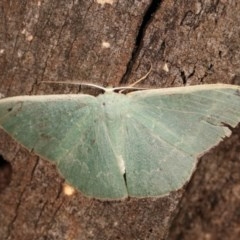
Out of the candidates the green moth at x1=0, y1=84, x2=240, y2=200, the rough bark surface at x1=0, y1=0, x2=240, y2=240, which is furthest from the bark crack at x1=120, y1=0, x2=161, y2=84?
the green moth at x1=0, y1=84, x2=240, y2=200

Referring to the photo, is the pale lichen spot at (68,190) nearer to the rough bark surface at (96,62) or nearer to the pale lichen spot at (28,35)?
the rough bark surface at (96,62)


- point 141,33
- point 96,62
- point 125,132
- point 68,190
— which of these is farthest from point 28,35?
point 68,190

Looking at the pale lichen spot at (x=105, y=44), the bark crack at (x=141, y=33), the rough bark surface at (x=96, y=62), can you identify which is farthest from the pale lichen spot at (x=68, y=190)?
the pale lichen spot at (x=105, y=44)

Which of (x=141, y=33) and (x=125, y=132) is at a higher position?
(x=141, y=33)

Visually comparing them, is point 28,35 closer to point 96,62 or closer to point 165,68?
point 96,62

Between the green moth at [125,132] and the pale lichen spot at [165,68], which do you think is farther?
the pale lichen spot at [165,68]

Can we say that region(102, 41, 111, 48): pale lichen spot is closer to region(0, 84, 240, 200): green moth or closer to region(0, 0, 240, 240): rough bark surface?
region(0, 0, 240, 240): rough bark surface
